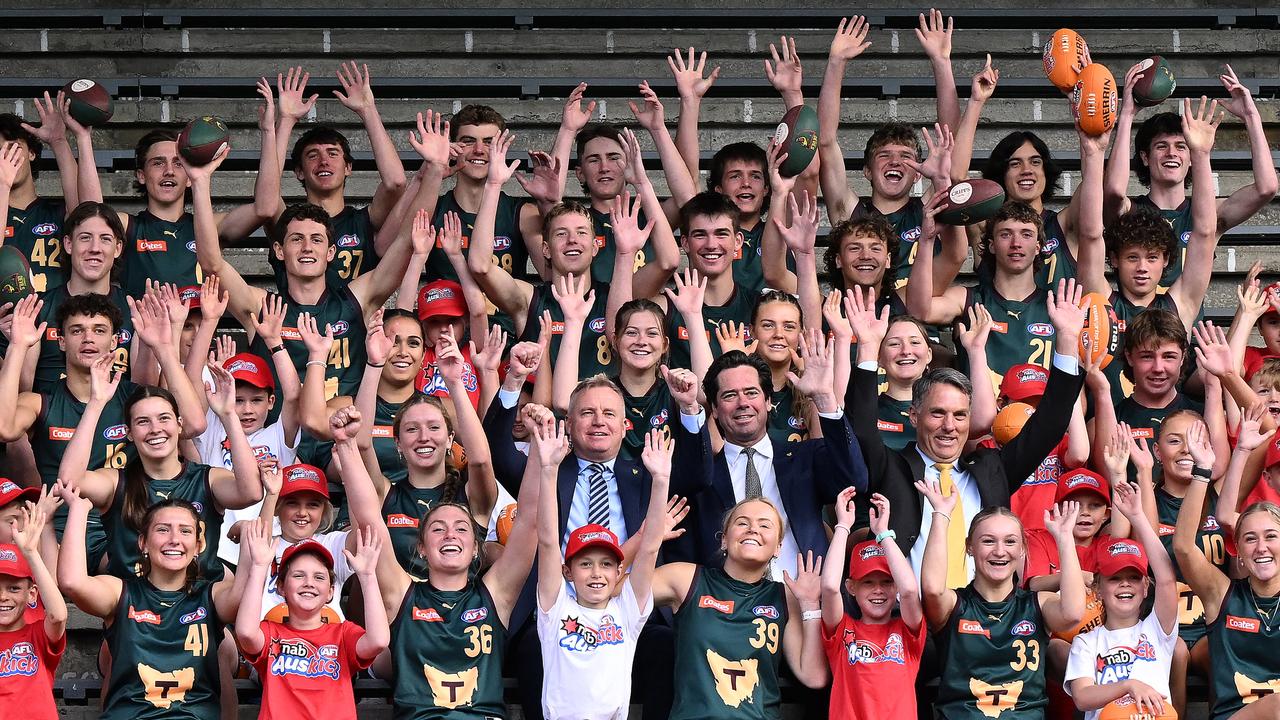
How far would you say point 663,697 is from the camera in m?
6.63

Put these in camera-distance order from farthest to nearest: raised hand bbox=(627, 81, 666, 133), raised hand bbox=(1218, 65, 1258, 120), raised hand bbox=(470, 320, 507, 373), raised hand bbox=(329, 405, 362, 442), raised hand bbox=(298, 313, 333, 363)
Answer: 1. raised hand bbox=(627, 81, 666, 133)
2. raised hand bbox=(1218, 65, 1258, 120)
3. raised hand bbox=(298, 313, 333, 363)
4. raised hand bbox=(470, 320, 507, 373)
5. raised hand bbox=(329, 405, 362, 442)

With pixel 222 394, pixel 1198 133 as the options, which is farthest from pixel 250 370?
pixel 1198 133

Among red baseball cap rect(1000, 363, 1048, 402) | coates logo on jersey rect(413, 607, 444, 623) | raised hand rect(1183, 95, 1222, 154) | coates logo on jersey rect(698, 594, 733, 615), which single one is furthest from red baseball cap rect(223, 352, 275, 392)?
raised hand rect(1183, 95, 1222, 154)

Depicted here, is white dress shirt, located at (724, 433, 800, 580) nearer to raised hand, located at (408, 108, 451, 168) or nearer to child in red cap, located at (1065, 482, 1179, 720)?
child in red cap, located at (1065, 482, 1179, 720)

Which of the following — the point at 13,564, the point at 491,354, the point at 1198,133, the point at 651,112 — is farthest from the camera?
the point at 651,112

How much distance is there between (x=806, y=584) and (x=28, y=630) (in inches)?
103

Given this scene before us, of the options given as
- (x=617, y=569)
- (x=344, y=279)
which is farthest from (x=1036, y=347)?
(x=344, y=279)

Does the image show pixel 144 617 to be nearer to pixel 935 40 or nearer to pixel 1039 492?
pixel 1039 492

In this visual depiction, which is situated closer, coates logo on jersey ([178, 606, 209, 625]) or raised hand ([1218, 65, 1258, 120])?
coates logo on jersey ([178, 606, 209, 625])

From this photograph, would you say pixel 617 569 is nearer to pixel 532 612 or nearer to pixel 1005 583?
pixel 532 612

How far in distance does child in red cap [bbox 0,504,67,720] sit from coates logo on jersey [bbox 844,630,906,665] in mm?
2620

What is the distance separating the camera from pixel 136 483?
7051mm

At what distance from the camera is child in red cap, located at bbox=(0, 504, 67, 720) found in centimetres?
639

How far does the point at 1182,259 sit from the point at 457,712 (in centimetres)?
392
